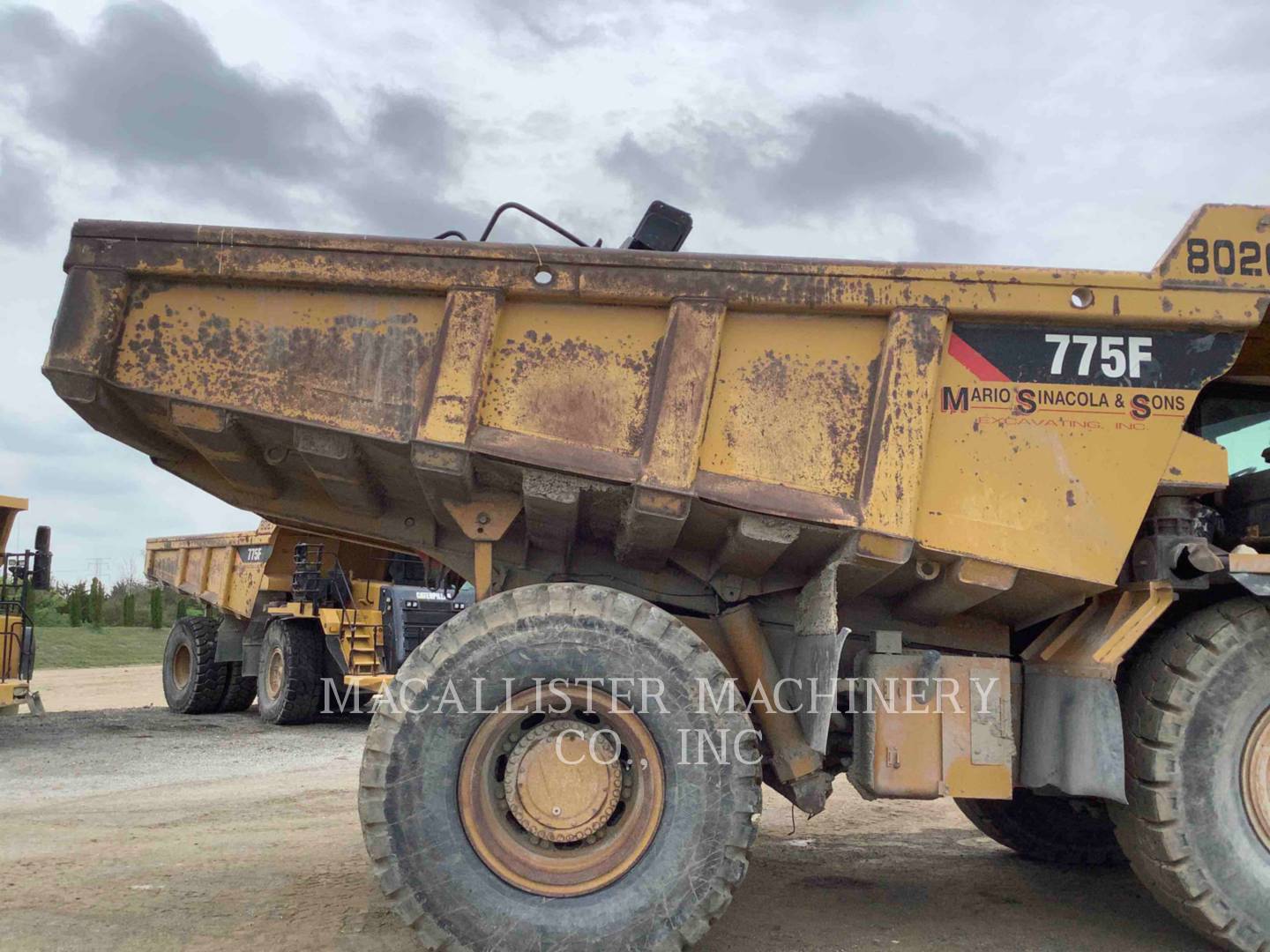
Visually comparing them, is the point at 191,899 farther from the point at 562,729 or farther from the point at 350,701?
the point at 350,701

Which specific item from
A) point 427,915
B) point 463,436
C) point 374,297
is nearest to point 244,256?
point 374,297

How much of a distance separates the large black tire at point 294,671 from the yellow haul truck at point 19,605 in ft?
8.73

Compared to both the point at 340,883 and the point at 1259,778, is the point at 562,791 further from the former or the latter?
the point at 1259,778

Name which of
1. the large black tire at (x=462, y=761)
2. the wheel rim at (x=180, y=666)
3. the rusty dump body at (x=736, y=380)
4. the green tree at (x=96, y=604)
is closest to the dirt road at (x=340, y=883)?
the large black tire at (x=462, y=761)

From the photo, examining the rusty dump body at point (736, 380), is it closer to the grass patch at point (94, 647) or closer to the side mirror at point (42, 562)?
the side mirror at point (42, 562)

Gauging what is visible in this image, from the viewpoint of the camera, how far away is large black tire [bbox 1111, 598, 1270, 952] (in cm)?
400

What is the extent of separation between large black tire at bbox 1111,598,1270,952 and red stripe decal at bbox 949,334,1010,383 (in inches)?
50.7

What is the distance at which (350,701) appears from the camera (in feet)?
46.7

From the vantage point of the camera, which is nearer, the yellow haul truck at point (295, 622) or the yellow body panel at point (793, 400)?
the yellow body panel at point (793, 400)

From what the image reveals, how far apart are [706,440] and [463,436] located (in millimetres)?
898

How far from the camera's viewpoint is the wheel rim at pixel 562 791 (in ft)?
12.3

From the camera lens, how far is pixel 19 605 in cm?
1236

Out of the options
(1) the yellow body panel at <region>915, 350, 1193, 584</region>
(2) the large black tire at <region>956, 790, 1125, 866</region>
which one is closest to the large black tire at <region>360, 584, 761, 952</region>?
(1) the yellow body panel at <region>915, 350, 1193, 584</region>

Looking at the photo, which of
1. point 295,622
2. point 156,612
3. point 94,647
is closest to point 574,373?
point 295,622
